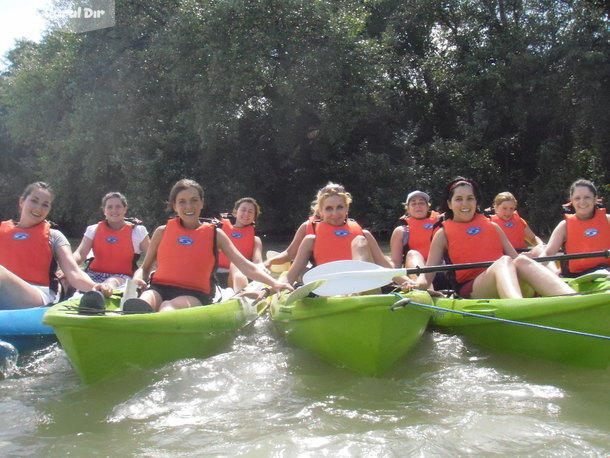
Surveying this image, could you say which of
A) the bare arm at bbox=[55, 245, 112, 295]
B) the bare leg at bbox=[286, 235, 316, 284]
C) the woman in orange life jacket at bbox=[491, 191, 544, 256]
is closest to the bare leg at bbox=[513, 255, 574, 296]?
the bare leg at bbox=[286, 235, 316, 284]

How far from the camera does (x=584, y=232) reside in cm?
404

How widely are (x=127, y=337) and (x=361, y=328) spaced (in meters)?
1.08

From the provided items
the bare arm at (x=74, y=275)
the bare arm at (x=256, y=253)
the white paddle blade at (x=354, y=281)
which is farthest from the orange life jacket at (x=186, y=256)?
the bare arm at (x=256, y=253)

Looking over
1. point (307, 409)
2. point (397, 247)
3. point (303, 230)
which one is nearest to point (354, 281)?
point (307, 409)

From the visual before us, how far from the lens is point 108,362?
2.66 meters

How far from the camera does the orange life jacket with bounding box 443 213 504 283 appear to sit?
3.59 metres

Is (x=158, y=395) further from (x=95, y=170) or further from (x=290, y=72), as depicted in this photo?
(x=95, y=170)

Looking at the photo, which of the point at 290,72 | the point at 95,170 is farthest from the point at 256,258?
the point at 95,170

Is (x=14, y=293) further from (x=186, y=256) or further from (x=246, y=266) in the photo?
(x=246, y=266)

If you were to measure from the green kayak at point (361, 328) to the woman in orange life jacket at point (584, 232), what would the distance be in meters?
1.69

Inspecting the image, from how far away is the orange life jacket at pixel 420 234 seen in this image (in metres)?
4.64

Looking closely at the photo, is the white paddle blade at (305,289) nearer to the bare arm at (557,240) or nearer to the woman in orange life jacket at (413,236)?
the woman in orange life jacket at (413,236)

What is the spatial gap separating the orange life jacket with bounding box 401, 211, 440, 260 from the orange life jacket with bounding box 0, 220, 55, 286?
2696 mm

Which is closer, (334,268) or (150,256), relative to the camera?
(334,268)
